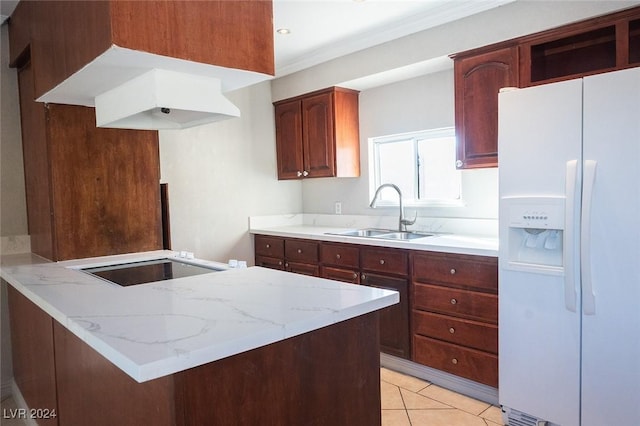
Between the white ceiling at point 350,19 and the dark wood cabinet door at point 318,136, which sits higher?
the white ceiling at point 350,19

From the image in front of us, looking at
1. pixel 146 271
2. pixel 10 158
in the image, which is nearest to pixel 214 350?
pixel 146 271

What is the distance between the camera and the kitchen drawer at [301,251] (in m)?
3.52

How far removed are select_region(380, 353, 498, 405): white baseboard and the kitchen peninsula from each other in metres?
1.36

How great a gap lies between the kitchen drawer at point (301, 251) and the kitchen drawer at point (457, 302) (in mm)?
977

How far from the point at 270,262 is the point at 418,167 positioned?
1560 mm

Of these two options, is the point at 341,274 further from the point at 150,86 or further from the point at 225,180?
the point at 150,86

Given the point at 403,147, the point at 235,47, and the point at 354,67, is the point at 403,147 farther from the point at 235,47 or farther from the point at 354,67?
the point at 235,47

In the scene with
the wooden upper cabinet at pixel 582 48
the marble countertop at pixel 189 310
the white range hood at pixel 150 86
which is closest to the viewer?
the marble countertop at pixel 189 310

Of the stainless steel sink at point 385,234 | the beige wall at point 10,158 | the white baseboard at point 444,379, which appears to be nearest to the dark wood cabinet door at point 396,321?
the white baseboard at point 444,379

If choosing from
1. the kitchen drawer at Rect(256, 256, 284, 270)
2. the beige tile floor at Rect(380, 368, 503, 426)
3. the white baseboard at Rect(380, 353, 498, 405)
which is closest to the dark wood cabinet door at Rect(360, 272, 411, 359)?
the white baseboard at Rect(380, 353, 498, 405)

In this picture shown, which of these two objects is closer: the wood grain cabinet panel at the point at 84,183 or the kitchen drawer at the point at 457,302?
the wood grain cabinet panel at the point at 84,183

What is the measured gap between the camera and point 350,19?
2.99 metres

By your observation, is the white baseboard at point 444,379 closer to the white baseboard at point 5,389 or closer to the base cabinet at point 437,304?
the base cabinet at point 437,304

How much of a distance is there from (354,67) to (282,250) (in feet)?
5.40
